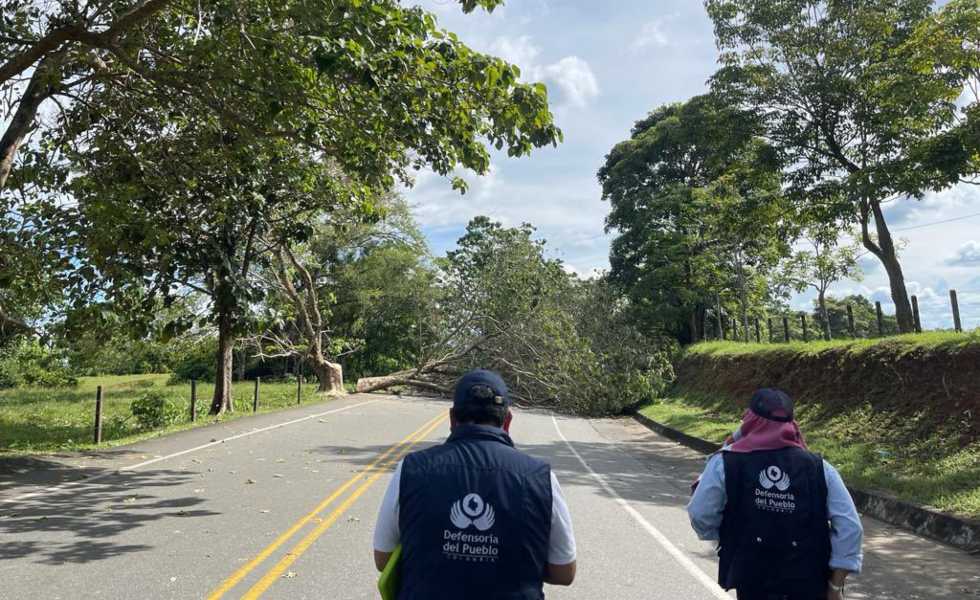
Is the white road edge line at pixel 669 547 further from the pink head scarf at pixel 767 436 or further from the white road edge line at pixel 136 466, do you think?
the white road edge line at pixel 136 466

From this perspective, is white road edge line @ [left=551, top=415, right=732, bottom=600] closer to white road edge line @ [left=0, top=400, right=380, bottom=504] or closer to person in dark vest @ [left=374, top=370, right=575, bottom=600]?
person in dark vest @ [left=374, top=370, right=575, bottom=600]

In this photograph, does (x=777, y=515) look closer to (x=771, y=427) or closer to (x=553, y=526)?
(x=771, y=427)

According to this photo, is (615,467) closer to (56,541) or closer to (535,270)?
(56,541)

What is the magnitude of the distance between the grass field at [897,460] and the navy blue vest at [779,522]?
19.1 ft

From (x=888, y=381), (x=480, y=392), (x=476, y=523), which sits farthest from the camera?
(x=888, y=381)

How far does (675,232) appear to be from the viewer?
1326 inches

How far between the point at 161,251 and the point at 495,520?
11.3m

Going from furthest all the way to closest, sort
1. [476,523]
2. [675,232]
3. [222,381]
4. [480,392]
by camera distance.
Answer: [675,232]
[222,381]
[480,392]
[476,523]

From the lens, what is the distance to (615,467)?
40.7 feet

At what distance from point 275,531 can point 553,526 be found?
5.41m

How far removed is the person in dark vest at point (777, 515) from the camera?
313 cm

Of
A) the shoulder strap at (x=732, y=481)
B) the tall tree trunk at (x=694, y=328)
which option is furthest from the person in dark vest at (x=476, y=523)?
the tall tree trunk at (x=694, y=328)

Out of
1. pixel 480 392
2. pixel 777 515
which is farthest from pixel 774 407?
pixel 480 392

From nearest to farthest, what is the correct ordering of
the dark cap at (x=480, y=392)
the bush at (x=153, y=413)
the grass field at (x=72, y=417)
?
the dark cap at (x=480, y=392), the grass field at (x=72, y=417), the bush at (x=153, y=413)
